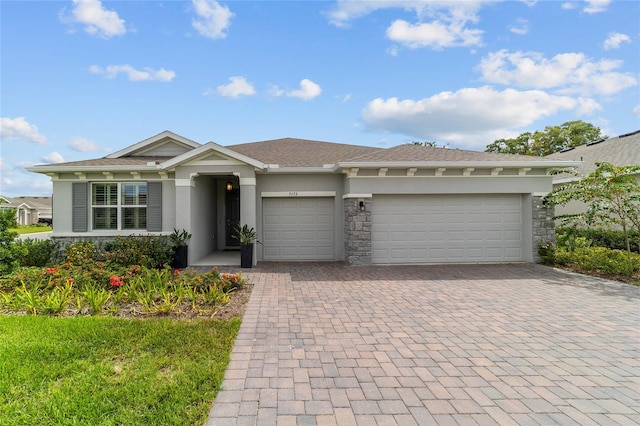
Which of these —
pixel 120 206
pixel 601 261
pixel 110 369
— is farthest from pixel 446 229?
pixel 120 206

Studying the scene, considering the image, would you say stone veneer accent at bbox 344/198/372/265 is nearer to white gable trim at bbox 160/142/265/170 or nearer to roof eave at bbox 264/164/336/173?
roof eave at bbox 264/164/336/173

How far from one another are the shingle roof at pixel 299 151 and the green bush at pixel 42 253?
6785 mm

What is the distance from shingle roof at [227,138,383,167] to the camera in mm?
11078

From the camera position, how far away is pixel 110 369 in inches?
131

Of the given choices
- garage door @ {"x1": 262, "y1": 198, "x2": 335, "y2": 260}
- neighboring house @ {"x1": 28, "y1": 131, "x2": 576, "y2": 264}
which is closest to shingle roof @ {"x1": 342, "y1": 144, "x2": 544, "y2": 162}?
neighboring house @ {"x1": 28, "y1": 131, "x2": 576, "y2": 264}

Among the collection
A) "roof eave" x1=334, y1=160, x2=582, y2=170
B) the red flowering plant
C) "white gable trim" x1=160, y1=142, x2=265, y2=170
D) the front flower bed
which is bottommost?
the front flower bed

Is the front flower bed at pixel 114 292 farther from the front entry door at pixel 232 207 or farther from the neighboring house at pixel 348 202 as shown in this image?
the front entry door at pixel 232 207

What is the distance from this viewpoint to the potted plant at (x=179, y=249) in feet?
30.4

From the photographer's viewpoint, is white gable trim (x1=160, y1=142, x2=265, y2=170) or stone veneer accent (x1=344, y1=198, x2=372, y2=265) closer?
white gable trim (x1=160, y1=142, x2=265, y2=170)

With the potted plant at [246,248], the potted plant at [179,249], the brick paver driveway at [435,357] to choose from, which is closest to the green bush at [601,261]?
the brick paver driveway at [435,357]

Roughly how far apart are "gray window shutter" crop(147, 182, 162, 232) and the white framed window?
162 millimetres

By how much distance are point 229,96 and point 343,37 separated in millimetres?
5186

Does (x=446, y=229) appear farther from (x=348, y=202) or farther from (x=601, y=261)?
(x=601, y=261)

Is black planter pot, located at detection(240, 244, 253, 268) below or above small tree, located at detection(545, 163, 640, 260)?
below
